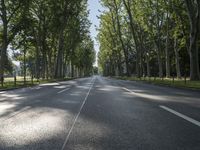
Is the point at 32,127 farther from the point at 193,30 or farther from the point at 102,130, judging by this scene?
the point at 193,30

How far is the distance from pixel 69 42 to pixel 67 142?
68208mm

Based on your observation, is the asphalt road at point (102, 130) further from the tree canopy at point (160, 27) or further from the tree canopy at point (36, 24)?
the tree canopy at point (36, 24)

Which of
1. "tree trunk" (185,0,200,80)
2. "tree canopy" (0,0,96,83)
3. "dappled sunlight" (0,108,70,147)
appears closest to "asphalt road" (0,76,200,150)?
"dappled sunlight" (0,108,70,147)

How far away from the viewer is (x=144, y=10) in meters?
52.3

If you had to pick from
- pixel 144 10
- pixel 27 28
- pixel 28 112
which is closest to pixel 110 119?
pixel 28 112

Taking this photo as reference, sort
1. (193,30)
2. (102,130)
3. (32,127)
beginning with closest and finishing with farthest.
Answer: (102,130), (32,127), (193,30)

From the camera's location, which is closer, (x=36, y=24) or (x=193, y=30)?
(x=193, y=30)

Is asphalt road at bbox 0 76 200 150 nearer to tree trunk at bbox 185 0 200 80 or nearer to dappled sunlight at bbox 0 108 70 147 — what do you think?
dappled sunlight at bbox 0 108 70 147

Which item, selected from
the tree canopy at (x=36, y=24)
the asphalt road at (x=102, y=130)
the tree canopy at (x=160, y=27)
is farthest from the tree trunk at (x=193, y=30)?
the asphalt road at (x=102, y=130)

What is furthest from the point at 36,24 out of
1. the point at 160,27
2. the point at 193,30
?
the point at 193,30

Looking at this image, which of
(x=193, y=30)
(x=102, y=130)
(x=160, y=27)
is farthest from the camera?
(x=160, y=27)

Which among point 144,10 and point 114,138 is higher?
point 144,10

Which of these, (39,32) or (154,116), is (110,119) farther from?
(39,32)

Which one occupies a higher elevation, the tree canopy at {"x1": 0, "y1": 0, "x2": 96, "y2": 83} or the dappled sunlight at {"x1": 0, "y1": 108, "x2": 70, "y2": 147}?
the tree canopy at {"x1": 0, "y1": 0, "x2": 96, "y2": 83}
